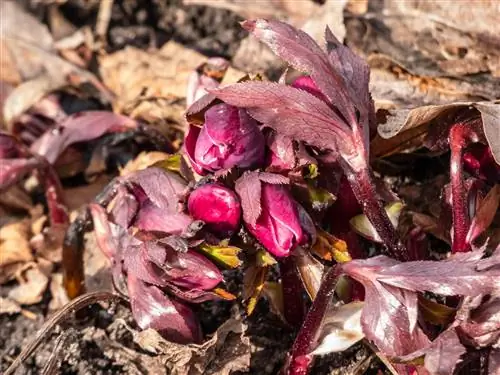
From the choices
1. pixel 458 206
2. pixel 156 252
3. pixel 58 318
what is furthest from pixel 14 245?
pixel 458 206

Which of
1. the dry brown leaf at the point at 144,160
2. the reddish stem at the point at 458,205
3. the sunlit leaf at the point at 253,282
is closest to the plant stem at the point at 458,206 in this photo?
the reddish stem at the point at 458,205

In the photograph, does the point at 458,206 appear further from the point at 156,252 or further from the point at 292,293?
the point at 156,252

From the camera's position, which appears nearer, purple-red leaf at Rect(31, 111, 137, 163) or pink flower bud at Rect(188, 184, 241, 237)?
pink flower bud at Rect(188, 184, 241, 237)

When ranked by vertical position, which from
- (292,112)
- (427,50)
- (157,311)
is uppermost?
(292,112)

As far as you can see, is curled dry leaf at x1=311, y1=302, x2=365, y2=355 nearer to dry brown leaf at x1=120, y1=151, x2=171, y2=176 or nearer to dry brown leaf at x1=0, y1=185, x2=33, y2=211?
dry brown leaf at x1=120, y1=151, x2=171, y2=176

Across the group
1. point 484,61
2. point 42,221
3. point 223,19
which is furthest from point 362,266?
point 223,19

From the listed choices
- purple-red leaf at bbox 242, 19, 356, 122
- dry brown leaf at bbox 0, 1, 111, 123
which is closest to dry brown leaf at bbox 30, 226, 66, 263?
dry brown leaf at bbox 0, 1, 111, 123

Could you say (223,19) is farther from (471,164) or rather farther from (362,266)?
(362,266)
